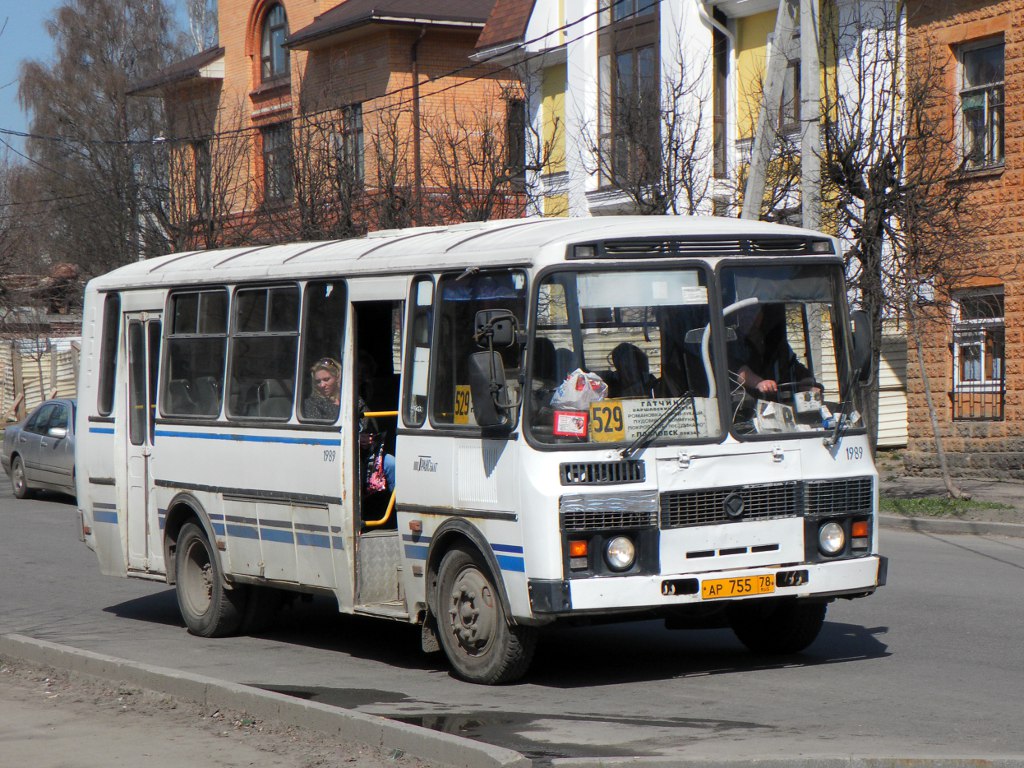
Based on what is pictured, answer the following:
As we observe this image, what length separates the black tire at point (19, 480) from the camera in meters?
24.0

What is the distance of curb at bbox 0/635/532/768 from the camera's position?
6.60 m

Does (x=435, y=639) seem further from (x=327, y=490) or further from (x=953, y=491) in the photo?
(x=953, y=491)

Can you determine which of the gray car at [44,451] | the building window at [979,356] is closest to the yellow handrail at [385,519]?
the gray car at [44,451]

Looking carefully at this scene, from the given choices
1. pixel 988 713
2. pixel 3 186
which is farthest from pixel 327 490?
pixel 3 186

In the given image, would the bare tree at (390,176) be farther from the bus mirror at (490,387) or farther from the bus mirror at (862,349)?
the bus mirror at (490,387)

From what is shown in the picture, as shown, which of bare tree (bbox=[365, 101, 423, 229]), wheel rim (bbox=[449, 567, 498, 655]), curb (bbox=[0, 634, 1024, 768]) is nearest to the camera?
curb (bbox=[0, 634, 1024, 768])

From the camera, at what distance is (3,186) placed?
5488cm

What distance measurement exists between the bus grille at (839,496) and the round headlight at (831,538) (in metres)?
0.07

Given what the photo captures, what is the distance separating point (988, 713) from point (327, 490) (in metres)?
4.31

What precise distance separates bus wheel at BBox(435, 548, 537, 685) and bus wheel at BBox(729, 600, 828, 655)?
1.48 m

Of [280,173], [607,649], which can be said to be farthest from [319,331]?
[280,173]

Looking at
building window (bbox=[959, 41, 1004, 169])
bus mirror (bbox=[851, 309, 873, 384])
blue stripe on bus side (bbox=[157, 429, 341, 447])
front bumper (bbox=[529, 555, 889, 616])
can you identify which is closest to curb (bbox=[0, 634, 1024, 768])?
front bumper (bbox=[529, 555, 889, 616])

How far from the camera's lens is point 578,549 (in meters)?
8.16

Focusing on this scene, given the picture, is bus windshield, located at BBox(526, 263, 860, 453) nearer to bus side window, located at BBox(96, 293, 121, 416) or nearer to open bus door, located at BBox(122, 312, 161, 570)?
open bus door, located at BBox(122, 312, 161, 570)
